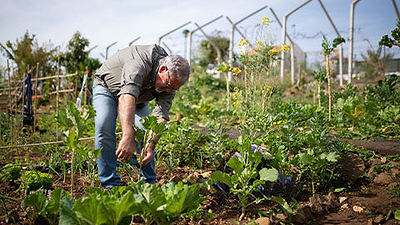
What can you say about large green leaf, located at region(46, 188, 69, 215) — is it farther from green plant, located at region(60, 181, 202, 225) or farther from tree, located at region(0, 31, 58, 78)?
tree, located at region(0, 31, 58, 78)

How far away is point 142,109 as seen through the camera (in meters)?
2.67

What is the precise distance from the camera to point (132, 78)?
1971 mm

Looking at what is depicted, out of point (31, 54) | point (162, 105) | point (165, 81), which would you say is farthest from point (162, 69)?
point (31, 54)

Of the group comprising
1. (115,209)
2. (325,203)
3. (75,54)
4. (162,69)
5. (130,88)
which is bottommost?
(325,203)

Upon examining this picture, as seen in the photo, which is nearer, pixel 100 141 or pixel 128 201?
pixel 128 201

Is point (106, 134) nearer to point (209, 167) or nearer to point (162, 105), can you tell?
point (162, 105)

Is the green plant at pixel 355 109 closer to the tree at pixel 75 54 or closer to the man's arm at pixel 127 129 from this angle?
the man's arm at pixel 127 129

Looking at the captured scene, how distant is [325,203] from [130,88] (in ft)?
4.71

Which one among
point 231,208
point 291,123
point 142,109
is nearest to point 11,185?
point 142,109

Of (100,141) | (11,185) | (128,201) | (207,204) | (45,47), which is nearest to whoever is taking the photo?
(128,201)

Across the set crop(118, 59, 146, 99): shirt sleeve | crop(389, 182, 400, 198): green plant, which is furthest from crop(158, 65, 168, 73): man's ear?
crop(389, 182, 400, 198): green plant

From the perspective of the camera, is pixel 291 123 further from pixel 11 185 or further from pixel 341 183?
pixel 11 185

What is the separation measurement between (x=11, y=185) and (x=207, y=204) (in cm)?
154

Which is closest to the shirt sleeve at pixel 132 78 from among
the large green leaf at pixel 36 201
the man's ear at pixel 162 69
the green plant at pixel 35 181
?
the man's ear at pixel 162 69
